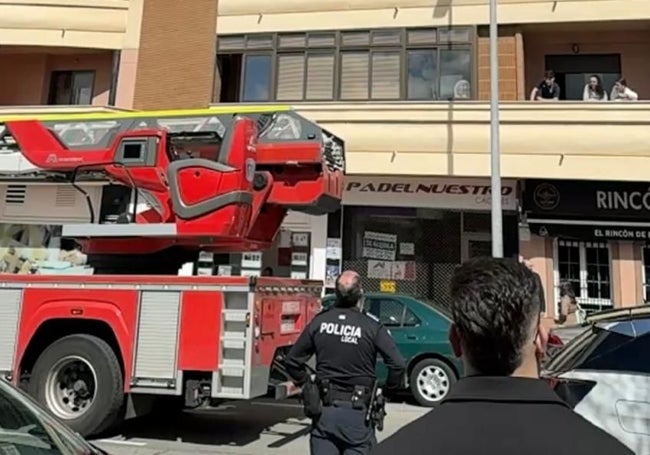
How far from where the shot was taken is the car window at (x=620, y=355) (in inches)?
155

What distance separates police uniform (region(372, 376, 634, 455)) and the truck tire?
613 cm

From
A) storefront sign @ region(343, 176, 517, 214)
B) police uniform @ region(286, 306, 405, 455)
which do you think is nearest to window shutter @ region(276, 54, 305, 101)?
storefront sign @ region(343, 176, 517, 214)

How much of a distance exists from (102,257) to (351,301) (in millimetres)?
4565

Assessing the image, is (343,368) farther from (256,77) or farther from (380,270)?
(256,77)

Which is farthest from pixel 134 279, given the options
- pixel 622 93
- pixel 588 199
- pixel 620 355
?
pixel 622 93

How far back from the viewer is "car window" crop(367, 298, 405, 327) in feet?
34.6

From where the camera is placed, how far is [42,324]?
733cm

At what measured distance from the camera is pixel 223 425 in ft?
27.7

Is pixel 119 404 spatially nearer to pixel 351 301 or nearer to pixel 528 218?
pixel 351 301

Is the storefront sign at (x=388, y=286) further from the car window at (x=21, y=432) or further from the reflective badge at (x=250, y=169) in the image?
the car window at (x=21, y=432)

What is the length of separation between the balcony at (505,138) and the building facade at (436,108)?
3 cm

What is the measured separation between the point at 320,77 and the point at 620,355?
512 inches

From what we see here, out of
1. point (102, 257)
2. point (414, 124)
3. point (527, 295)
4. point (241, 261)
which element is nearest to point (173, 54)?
point (414, 124)

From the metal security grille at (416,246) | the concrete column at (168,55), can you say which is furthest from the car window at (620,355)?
the concrete column at (168,55)
